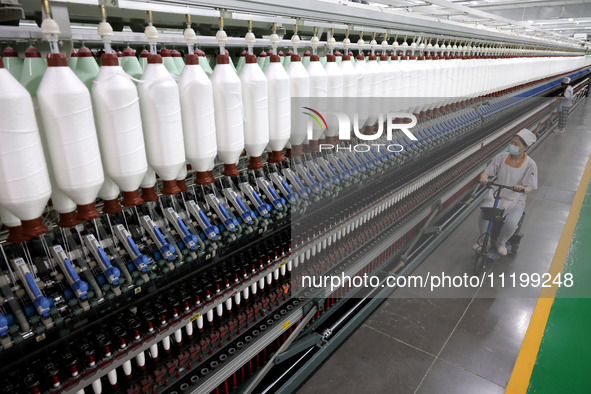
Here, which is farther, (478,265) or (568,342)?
(478,265)

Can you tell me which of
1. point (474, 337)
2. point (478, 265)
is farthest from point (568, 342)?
point (478, 265)

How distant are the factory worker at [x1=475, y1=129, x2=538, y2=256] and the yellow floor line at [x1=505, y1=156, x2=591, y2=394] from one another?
0.74 metres

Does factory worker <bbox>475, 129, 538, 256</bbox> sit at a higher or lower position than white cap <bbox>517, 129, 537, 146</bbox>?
lower

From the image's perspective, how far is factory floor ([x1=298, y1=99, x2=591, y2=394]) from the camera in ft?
10.7

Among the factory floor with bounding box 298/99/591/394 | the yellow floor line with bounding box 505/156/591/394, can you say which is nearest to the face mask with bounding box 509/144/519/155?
the factory floor with bounding box 298/99/591/394

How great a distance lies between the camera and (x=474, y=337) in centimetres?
378

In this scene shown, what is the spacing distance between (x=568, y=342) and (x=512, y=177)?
6.68 feet

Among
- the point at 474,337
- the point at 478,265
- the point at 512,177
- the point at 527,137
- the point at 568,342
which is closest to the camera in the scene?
the point at 568,342

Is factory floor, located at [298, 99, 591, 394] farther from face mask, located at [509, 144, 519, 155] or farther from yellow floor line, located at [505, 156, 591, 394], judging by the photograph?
face mask, located at [509, 144, 519, 155]

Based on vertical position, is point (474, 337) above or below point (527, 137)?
below

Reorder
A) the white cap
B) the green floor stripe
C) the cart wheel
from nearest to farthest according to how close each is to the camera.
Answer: the green floor stripe < the white cap < the cart wheel

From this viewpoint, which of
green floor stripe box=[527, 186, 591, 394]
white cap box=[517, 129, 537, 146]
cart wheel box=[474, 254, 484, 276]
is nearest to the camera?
green floor stripe box=[527, 186, 591, 394]

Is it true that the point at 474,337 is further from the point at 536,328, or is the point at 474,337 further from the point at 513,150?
the point at 513,150

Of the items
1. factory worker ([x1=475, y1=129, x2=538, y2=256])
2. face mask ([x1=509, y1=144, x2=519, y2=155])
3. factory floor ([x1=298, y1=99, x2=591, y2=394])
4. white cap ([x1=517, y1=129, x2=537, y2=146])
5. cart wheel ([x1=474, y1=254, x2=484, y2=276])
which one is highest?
white cap ([x1=517, y1=129, x2=537, y2=146])
